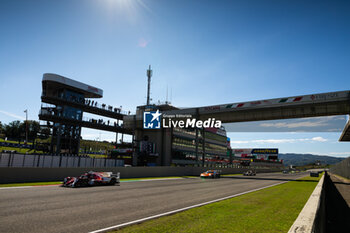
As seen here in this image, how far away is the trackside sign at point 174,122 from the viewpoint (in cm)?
4522

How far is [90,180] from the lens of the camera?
1669 centimetres

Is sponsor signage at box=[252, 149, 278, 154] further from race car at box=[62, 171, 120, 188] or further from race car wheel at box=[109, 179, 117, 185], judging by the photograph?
race car at box=[62, 171, 120, 188]

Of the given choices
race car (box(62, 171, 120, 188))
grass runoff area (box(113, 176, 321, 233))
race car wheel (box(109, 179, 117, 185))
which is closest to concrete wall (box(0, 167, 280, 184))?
race car (box(62, 171, 120, 188))

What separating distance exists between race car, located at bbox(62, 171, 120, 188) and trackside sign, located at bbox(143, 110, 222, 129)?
28.4m

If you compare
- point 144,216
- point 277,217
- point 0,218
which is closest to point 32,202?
point 0,218

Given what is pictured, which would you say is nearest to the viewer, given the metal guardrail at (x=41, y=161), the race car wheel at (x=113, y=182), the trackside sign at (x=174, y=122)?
the race car wheel at (x=113, y=182)

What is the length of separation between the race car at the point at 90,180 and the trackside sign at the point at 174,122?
1116 inches

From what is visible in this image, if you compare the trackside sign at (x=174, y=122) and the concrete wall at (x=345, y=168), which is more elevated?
the trackside sign at (x=174, y=122)

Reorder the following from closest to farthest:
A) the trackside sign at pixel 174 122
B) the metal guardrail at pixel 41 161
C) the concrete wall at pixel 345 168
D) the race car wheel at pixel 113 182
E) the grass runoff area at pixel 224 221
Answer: the grass runoff area at pixel 224 221
the race car wheel at pixel 113 182
the metal guardrail at pixel 41 161
the concrete wall at pixel 345 168
the trackside sign at pixel 174 122

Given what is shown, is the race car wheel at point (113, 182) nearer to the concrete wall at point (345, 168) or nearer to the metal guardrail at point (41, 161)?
the metal guardrail at point (41, 161)

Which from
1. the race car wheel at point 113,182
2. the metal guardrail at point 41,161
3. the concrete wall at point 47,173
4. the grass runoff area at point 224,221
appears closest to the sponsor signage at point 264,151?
the concrete wall at point 47,173

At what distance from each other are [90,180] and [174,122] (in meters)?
33.0

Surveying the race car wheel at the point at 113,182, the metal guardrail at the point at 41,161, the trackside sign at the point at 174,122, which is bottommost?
the race car wheel at the point at 113,182

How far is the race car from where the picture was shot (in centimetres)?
1575
